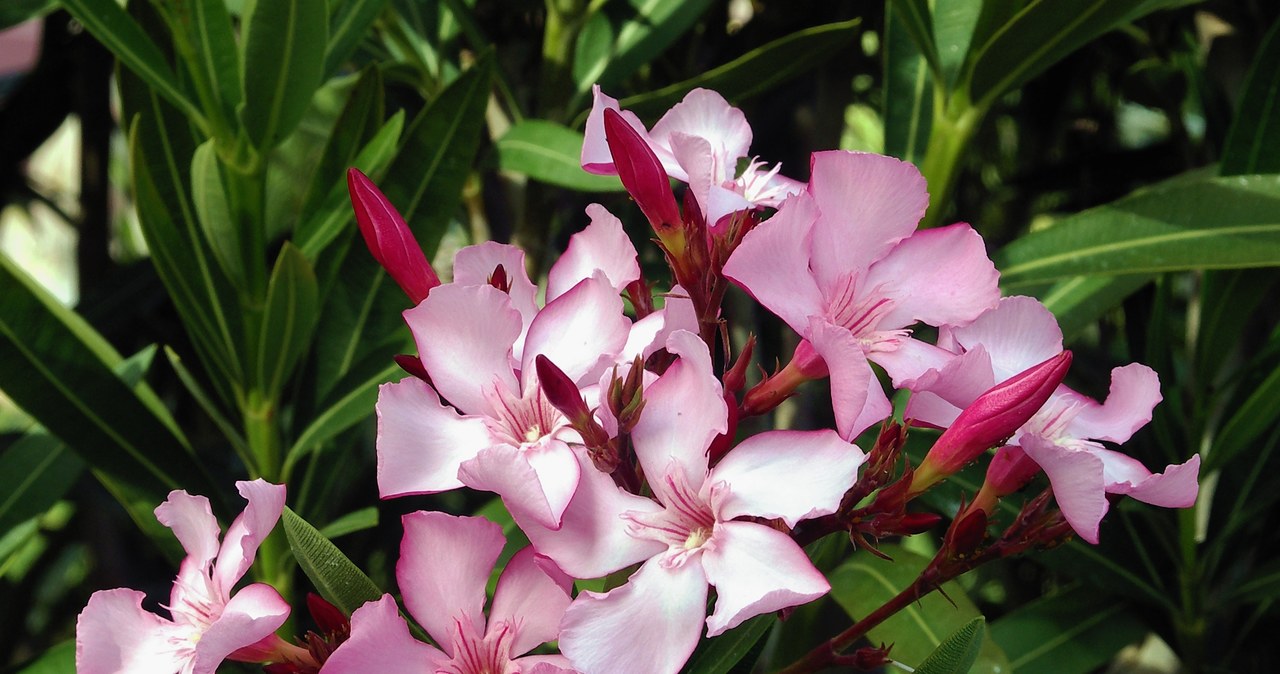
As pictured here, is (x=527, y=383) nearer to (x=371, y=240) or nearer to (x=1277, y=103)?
(x=371, y=240)

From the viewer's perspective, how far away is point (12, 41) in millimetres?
2496

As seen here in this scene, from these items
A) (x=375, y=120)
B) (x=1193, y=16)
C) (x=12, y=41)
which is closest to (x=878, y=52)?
(x=1193, y=16)

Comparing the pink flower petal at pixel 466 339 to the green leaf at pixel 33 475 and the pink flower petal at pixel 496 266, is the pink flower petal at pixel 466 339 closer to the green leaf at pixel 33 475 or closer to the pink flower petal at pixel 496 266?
the pink flower petal at pixel 496 266

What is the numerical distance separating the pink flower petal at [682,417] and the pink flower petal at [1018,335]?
17 centimetres

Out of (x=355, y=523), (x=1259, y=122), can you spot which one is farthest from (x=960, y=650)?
(x=1259, y=122)

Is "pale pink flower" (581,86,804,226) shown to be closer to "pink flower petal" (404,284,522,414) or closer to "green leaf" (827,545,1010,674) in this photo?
"pink flower petal" (404,284,522,414)

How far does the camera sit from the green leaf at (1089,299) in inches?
35.5

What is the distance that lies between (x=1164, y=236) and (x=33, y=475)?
0.85 m

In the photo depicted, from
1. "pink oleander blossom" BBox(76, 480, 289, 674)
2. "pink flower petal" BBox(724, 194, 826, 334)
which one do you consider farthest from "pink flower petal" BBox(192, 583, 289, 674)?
"pink flower petal" BBox(724, 194, 826, 334)

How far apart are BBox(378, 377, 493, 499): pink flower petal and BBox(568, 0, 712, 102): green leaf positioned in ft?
1.98

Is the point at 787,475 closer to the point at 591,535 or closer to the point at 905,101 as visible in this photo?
the point at 591,535

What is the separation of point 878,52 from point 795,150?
8.6 inches

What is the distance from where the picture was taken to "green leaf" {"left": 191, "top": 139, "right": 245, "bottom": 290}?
79cm

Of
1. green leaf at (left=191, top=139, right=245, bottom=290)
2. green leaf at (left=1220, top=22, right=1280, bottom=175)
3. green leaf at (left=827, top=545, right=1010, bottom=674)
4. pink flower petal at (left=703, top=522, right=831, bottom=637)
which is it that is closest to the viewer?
pink flower petal at (left=703, top=522, right=831, bottom=637)
